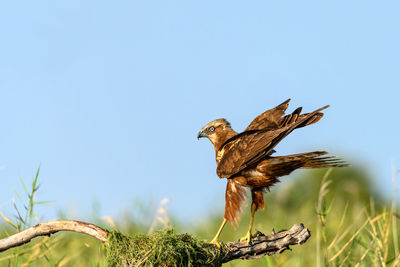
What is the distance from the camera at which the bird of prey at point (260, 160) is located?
16.1 ft

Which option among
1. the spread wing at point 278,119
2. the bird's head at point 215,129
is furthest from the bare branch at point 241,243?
the bird's head at point 215,129

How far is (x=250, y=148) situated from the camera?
5078 millimetres

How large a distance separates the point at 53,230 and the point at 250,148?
83.0 inches

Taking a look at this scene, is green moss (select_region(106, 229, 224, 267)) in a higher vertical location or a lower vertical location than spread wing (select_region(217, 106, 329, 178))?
lower

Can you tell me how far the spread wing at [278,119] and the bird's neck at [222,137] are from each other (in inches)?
18.0

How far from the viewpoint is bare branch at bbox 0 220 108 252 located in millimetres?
4438

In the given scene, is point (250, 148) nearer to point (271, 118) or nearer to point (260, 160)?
point (260, 160)

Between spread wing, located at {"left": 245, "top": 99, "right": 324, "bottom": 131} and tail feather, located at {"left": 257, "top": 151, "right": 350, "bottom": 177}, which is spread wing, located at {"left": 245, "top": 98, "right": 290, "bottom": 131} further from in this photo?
tail feather, located at {"left": 257, "top": 151, "right": 350, "bottom": 177}

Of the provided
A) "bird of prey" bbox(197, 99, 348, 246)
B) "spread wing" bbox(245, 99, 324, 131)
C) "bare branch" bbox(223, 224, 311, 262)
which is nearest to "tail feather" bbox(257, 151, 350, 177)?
"bird of prey" bbox(197, 99, 348, 246)

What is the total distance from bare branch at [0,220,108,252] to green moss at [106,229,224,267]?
0.43 feet

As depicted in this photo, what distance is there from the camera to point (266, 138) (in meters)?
4.95

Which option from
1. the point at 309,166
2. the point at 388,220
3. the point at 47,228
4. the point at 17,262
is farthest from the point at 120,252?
the point at 388,220

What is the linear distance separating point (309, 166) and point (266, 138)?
0.57 m

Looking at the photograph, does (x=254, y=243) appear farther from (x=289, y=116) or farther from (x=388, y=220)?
(x=388, y=220)
